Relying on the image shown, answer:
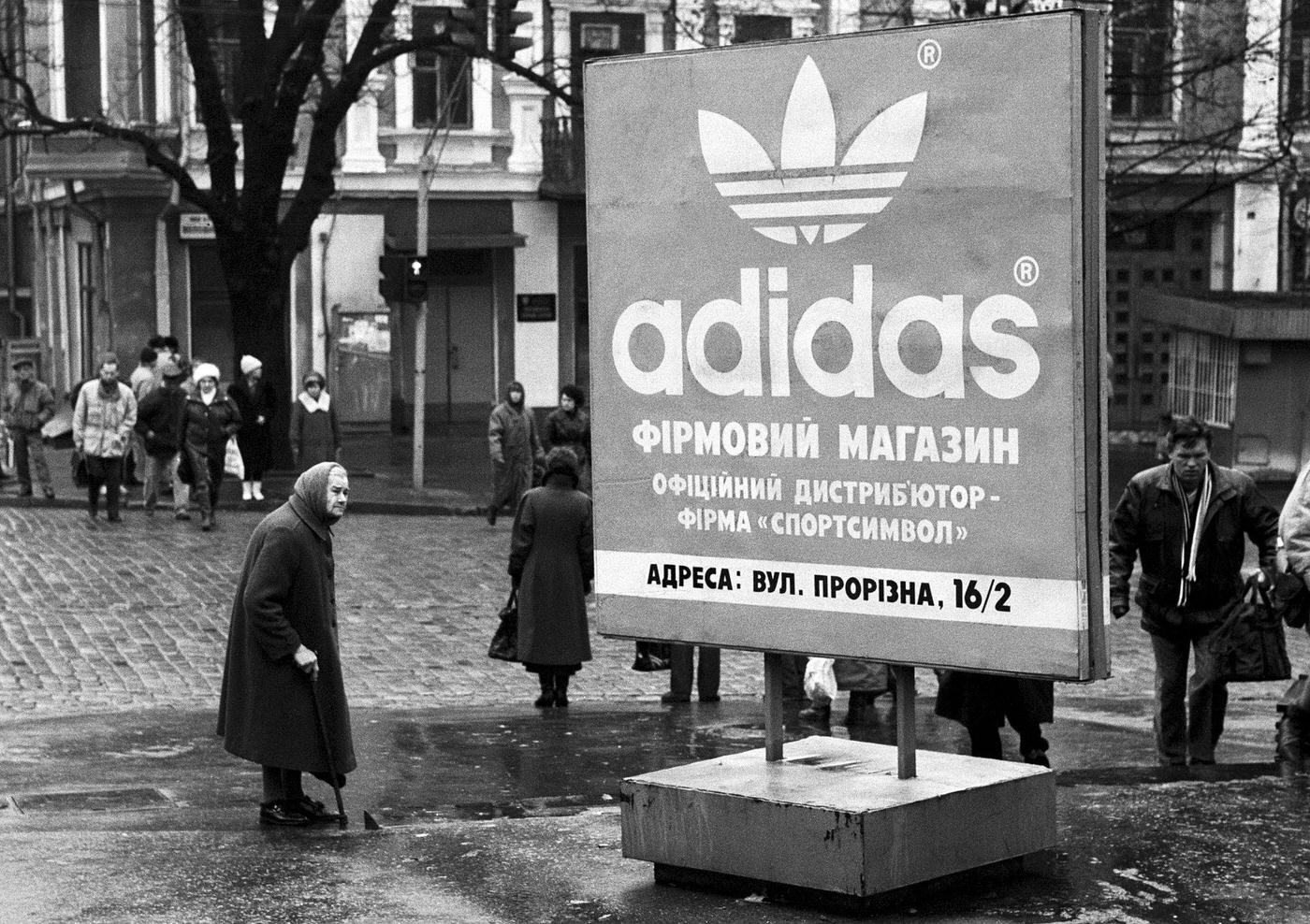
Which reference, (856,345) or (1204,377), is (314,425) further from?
(856,345)

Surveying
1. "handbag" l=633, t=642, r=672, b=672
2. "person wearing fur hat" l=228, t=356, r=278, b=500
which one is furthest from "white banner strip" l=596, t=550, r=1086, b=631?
"person wearing fur hat" l=228, t=356, r=278, b=500

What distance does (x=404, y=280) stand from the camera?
24938mm

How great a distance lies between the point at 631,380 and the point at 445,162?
92.6ft

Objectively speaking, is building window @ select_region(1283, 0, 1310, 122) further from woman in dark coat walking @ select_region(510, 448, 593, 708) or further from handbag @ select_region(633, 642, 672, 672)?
woman in dark coat walking @ select_region(510, 448, 593, 708)

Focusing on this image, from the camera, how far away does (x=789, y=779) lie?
7.04m

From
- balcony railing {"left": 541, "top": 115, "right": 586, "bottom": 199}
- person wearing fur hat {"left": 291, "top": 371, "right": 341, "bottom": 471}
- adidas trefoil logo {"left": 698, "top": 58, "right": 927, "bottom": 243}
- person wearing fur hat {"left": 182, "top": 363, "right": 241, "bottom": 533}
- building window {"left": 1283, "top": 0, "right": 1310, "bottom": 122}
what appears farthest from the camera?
balcony railing {"left": 541, "top": 115, "right": 586, "bottom": 199}

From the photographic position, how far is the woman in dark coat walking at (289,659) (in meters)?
8.37

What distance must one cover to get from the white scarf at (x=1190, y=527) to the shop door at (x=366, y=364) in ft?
82.1

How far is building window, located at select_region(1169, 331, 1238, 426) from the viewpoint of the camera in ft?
83.5

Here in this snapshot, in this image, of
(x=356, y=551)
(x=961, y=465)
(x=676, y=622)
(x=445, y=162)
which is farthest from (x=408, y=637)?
(x=445, y=162)

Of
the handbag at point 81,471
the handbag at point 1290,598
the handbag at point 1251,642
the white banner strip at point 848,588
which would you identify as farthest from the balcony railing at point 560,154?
the white banner strip at point 848,588

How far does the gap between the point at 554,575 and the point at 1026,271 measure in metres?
6.05

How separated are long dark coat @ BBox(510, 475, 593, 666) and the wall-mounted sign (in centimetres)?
2288

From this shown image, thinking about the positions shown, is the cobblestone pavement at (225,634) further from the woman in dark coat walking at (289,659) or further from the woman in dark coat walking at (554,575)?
the woman in dark coat walking at (289,659)
